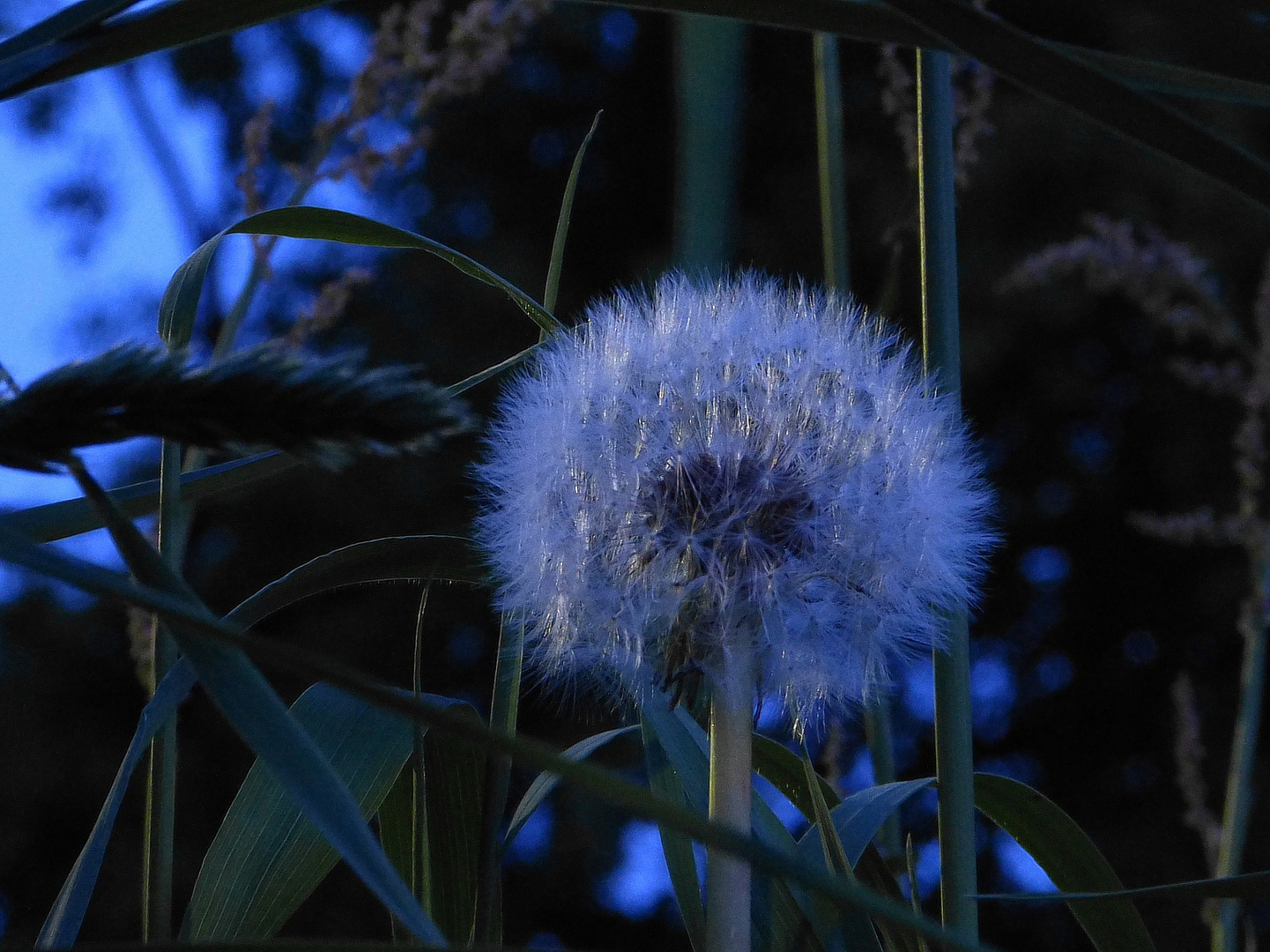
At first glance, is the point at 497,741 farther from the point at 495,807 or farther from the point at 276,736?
the point at 495,807

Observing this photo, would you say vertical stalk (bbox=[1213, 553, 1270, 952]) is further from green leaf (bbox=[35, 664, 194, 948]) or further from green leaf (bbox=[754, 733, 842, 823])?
green leaf (bbox=[35, 664, 194, 948])

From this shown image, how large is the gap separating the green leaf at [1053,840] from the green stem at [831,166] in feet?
0.80

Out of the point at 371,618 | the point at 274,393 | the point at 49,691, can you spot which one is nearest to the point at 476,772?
the point at 274,393

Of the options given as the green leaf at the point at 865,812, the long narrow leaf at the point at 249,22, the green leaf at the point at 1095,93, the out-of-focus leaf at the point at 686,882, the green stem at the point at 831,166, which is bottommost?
the out-of-focus leaf at the point at 686,882

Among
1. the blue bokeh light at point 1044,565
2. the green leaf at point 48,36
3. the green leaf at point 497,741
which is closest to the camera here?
the green leaf at point 497,741

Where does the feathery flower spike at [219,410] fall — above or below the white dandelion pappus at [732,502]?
below

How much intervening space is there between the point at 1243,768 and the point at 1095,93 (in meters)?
0.52

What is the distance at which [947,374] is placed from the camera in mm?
495

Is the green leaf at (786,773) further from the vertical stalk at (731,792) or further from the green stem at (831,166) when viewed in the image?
the green stem at (831,166)

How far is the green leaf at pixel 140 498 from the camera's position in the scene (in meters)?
0.40

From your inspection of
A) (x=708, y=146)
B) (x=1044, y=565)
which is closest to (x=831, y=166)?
(x=708, y=146)

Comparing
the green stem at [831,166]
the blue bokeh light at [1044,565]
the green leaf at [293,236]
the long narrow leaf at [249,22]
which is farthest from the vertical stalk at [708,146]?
the blue bokeh light at [1044,565]

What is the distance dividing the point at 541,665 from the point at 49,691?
3614mm

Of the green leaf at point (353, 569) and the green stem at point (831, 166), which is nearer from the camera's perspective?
the green leaf at point (353, 569)
